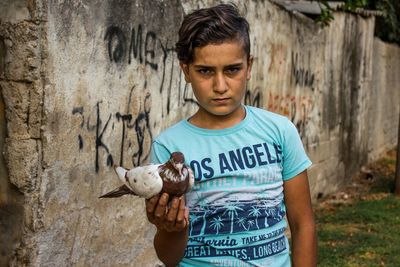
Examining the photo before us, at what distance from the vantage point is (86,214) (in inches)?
166

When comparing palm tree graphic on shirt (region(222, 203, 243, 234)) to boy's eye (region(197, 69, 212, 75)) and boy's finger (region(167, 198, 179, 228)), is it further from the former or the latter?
boy's eye (region(197, 69, 212, 75))

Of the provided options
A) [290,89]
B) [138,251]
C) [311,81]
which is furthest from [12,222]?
[311,81]

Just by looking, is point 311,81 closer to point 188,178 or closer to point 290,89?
point 290,89

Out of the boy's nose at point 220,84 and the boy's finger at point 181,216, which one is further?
the boy's nose at point 220,84

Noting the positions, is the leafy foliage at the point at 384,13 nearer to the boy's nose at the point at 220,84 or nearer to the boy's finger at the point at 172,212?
the boy's nose at the point at 220,84

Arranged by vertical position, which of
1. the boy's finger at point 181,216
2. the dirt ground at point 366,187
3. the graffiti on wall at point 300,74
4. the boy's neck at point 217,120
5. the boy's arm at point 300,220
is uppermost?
the boy's neck at point 217,120

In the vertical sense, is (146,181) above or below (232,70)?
below

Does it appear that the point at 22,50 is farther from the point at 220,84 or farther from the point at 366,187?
the point at 366,187

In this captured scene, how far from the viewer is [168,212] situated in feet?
6.93

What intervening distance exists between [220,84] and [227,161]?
0.24 metres

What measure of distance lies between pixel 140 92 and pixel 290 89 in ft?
11.1

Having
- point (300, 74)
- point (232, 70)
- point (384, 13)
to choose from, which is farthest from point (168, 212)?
point (384, 13)

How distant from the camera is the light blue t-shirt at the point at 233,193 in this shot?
2.29m

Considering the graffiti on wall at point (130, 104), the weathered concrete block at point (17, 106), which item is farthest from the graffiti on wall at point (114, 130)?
the weathered concrete block at point (17, 106)
